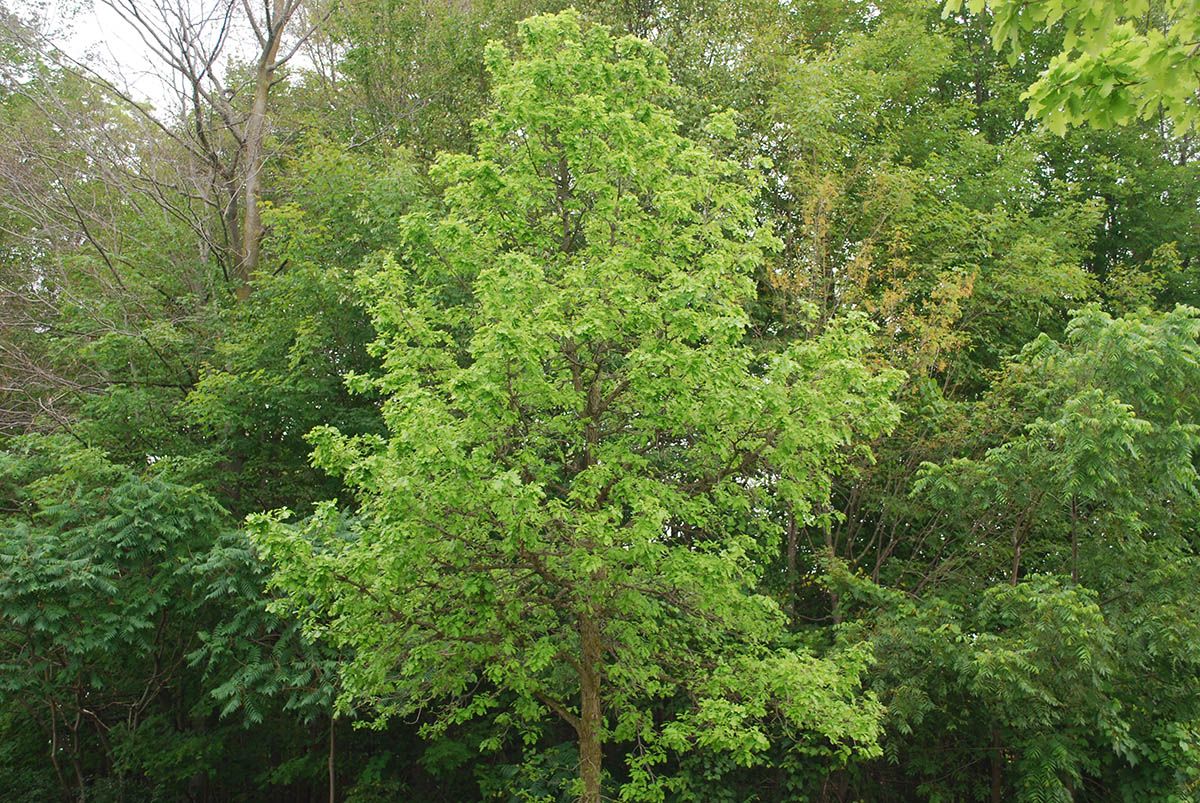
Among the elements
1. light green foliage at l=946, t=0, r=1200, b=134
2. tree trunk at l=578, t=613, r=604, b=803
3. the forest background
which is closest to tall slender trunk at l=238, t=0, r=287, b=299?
the forest background

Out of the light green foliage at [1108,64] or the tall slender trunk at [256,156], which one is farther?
the tall slender trunk at [256,156]

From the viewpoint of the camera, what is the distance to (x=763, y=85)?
12.2 m

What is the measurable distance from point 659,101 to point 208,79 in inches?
274

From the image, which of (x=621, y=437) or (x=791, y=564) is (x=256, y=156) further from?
(x=791, y=564)

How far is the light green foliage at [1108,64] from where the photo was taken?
329 cm

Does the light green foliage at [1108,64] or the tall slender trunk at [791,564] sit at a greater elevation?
the light green foliage at [1108,64]

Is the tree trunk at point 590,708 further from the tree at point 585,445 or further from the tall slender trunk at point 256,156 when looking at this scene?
the tall slender trunk at point 256,156

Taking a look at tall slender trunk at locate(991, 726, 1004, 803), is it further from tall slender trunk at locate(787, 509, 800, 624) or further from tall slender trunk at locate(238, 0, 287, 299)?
tall slender trunk at locate(238, 0, 287, 299)

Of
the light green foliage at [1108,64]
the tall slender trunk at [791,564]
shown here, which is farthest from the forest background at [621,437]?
the tall slender trunk at [791,564]

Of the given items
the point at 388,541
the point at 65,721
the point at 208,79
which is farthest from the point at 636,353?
the point at 208,79

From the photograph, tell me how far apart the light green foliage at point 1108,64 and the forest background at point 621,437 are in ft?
0.05

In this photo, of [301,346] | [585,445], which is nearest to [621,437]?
[585,445]

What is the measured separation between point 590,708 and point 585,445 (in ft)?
7.02

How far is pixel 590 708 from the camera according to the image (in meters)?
7.10
